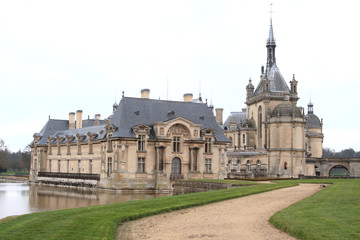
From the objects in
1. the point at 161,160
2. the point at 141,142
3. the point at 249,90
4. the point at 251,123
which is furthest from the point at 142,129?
the point at 249,90

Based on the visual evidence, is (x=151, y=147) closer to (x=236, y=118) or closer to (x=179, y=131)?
(x=179, y=131)

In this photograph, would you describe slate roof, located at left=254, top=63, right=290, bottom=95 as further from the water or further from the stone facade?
the water

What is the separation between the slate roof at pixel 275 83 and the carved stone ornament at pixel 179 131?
35673 millimetres

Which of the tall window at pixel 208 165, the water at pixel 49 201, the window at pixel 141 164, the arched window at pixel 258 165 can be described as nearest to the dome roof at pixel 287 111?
the arched window at pixel 258 165

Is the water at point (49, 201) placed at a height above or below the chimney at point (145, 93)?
below

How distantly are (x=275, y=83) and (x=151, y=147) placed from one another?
41.2 m

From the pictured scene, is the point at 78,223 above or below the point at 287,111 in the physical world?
below

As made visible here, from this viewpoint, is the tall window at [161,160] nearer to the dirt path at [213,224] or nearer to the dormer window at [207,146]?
the dormer window at [207,146]

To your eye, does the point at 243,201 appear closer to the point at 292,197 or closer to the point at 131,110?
the point at 292,197

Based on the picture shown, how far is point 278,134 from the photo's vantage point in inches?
3059

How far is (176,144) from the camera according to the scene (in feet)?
185

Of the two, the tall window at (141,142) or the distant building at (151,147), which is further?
the tall window at (141,142)

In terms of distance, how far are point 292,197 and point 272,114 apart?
173 ft

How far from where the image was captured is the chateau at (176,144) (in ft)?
178
